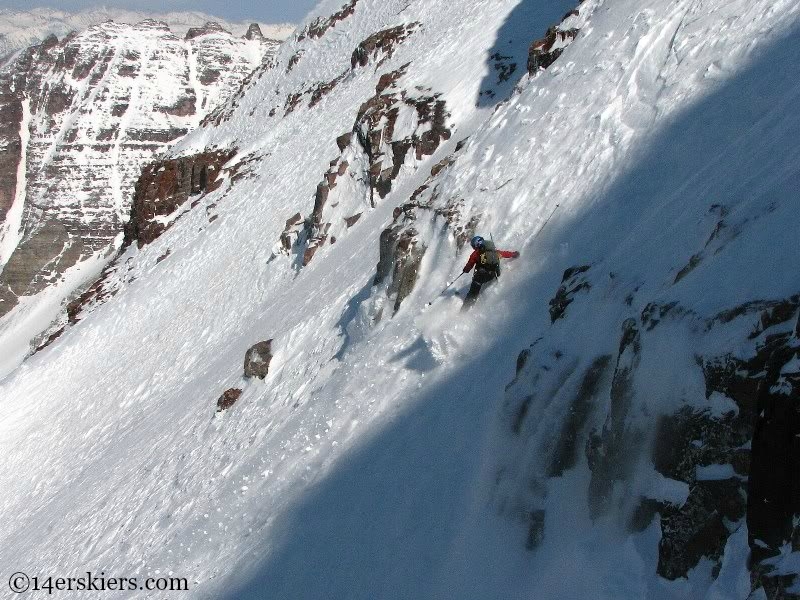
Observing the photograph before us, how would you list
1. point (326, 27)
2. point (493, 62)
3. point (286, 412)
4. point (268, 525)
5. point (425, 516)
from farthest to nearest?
1. point (326, 27)
2. point (493, 62)
3. point (286, 412)
4. point (268, 525)
5. point (425, 516)

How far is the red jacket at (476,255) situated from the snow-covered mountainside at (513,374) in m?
0.18

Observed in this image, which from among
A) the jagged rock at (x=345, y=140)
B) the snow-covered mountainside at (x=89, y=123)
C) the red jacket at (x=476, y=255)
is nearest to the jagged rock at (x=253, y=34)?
the snow-covered mountainside at (x=89, y=123)

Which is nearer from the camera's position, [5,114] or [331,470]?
[331,470]

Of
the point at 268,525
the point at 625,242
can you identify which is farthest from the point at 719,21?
the point at 268,525

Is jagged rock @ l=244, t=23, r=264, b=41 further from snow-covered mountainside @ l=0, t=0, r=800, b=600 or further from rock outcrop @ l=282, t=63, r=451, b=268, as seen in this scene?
snow-covered mountainside @ l=0, t=0, r=800, b=600

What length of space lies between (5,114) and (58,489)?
147m

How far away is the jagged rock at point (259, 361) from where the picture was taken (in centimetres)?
1561

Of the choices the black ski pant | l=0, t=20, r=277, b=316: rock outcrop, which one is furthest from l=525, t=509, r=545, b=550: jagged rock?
l=0, t=20, r=277, b=316: rock outcrop

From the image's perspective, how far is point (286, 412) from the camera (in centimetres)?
1321

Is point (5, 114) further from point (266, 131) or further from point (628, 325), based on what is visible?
point (628, 325)

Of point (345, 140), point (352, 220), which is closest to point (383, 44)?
point (345, 140)

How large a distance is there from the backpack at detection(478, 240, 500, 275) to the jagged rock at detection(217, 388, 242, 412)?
24.1 ft

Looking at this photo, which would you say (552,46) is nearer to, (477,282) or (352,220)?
(352,220)

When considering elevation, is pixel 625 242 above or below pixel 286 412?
above
